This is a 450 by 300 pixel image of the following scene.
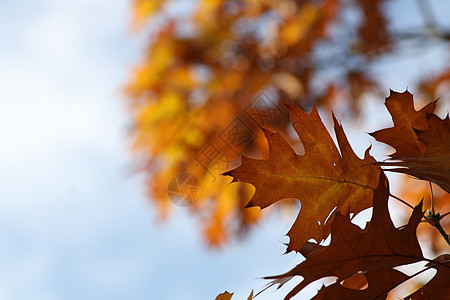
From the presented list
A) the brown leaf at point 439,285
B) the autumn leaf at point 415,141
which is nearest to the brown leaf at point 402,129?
the autumn leaf at point 415,141

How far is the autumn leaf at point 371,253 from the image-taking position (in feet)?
1.27

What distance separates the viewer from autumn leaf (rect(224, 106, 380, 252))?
18.1 inches

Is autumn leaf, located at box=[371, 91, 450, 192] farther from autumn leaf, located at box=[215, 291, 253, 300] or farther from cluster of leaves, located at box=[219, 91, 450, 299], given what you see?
autumn leaf, located at box=[215, 291, 253, 300]

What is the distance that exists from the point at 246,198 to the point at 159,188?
1.80 ft

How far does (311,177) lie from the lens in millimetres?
475

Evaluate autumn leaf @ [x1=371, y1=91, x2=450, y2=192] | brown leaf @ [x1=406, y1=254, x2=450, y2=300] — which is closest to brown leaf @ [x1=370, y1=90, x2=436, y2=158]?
autumn leaf @ [x1=371, y1=91, x2=450, y2=192]

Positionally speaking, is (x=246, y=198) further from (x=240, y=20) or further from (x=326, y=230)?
(x=326, y=230)

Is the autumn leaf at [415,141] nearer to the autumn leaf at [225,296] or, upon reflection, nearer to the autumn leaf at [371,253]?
the autumn leaf at [371,253]

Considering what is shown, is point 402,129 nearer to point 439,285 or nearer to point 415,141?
point 415,141

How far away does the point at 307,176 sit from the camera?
0.48 m

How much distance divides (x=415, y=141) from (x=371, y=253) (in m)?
0.13

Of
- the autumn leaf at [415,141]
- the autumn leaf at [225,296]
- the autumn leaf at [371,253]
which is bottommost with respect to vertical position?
the autumn leaf at [371,253]

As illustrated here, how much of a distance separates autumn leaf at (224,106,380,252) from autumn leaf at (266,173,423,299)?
63 millimetres

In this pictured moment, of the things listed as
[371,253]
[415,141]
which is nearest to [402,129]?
[415,141]
